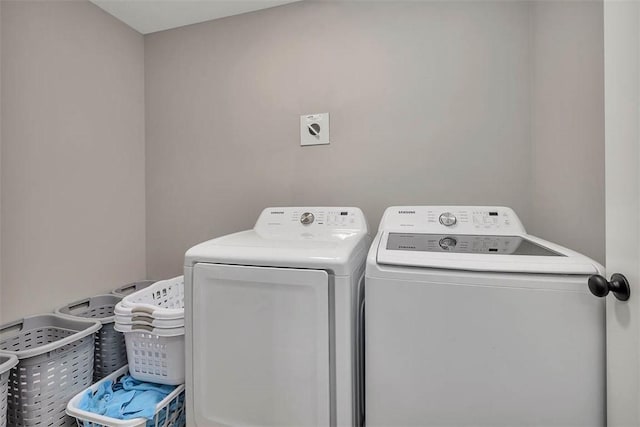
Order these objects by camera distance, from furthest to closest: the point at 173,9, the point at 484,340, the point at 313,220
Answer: the point at 173,9
the point at 313,220
the point at 484,340

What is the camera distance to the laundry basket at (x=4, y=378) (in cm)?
106

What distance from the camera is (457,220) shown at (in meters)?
1.34

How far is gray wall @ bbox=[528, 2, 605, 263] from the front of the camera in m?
0.99

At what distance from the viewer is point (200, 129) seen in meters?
1.99

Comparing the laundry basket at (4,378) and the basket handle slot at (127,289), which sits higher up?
the basket handle slot at (127,289)

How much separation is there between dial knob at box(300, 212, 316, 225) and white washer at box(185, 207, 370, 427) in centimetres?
38

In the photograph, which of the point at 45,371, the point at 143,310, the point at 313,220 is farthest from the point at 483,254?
the point at 45,371

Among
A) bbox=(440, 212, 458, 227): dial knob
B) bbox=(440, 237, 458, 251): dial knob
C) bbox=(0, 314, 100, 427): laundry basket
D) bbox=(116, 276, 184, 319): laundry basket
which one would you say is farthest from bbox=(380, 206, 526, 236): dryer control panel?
bbox=(0, 314, 100, 427): laundry basket

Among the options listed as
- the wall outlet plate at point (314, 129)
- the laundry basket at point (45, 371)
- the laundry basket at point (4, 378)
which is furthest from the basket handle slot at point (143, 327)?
the wall outlet plate at point (314, 129)

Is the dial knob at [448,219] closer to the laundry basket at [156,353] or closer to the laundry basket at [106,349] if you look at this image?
the laundry basket at [156,353]

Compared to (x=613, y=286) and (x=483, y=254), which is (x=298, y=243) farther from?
(x=613, y=286)

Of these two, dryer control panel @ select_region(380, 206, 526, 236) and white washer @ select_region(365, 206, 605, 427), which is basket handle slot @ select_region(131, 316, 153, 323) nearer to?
white washer @ select_region(365, 206, 605, 427)

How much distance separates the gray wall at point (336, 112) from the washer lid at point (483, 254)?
0.46 metres

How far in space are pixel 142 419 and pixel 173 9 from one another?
220cm
